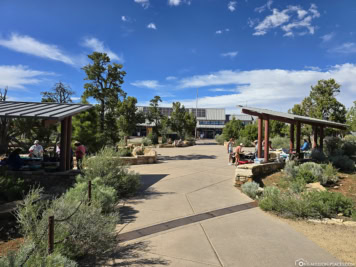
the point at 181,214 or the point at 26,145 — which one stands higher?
the point at 26,145

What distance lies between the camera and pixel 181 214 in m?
5.22

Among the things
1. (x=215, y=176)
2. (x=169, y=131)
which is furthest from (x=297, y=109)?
(x=215, y=176)

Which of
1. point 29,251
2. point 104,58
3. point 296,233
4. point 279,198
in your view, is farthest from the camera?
point 104,58

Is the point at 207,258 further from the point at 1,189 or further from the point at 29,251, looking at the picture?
the point at 1,189

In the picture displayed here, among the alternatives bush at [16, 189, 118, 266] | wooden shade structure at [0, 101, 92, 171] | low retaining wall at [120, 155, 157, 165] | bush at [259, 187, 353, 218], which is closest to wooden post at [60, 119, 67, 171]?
wooden shade structure at [0, 101, 92, 171]

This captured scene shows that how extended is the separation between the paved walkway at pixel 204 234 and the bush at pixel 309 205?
0.37 metres

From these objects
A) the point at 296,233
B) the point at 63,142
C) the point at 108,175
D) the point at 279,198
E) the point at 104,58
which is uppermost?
the point at 104,58

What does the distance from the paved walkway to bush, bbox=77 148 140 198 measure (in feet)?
1.50

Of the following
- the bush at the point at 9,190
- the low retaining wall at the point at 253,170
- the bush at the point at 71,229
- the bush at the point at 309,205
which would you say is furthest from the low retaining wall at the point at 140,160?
the bush at the point at 71,229

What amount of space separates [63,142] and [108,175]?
8.71 feet

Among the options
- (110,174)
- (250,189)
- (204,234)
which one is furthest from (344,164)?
(110,174)

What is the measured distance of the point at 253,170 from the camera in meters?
8.75

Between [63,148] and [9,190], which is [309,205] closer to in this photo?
[9,190]

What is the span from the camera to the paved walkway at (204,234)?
338cm
